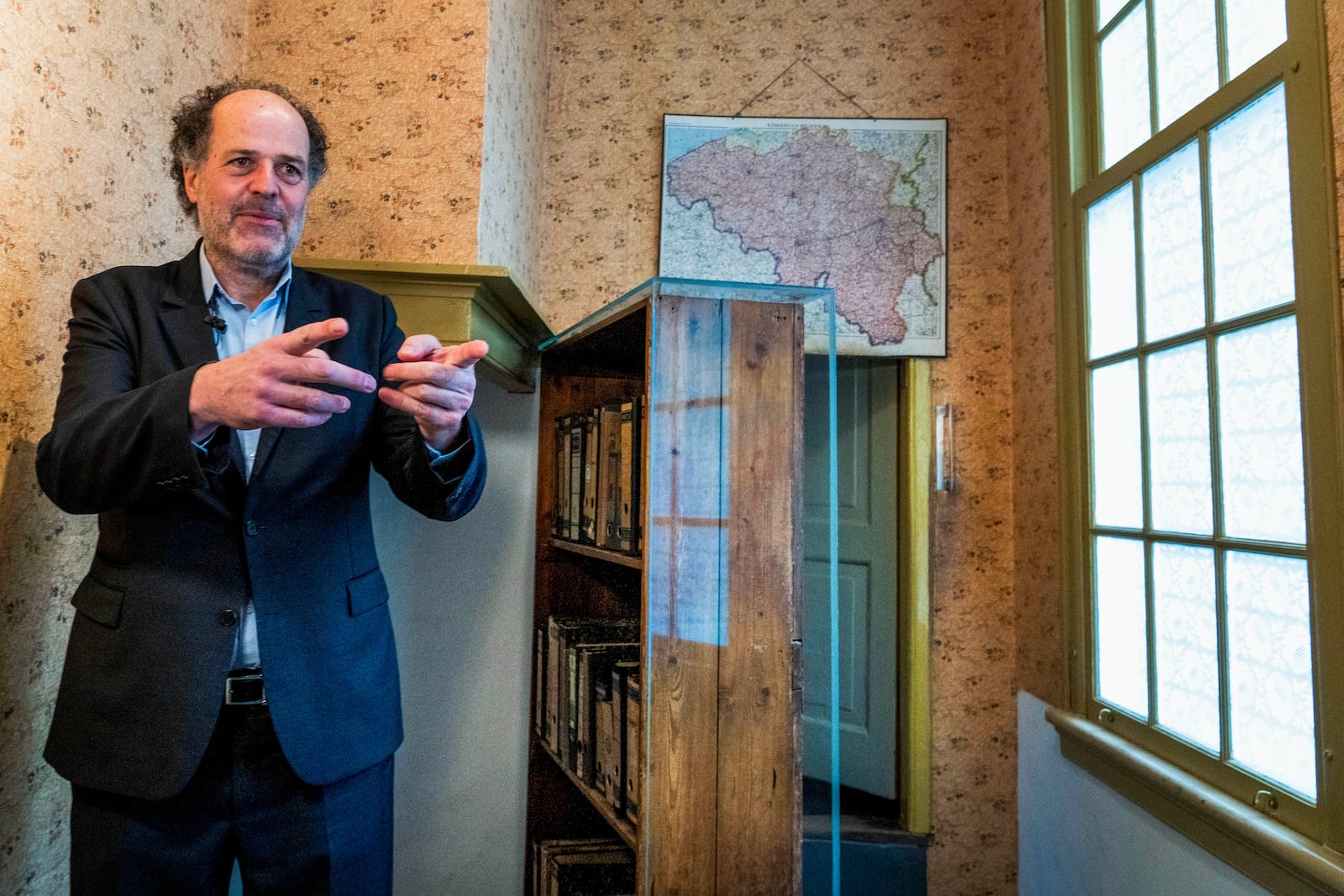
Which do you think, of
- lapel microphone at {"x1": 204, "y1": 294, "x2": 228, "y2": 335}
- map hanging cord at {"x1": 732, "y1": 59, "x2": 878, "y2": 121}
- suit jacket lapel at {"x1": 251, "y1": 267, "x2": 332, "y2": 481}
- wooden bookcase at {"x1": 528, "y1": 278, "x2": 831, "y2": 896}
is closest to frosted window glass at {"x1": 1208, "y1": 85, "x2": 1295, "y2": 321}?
wooden bookcase at {"x1": 528, "y1": 278, "x2": 831, "y2": 896}

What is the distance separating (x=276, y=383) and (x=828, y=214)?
196 cm

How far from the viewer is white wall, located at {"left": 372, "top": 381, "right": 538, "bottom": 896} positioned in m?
2.16

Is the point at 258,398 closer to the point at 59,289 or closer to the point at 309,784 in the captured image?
the point at 309,784

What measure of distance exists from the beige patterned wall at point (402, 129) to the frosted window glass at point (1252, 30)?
1612 millimetres

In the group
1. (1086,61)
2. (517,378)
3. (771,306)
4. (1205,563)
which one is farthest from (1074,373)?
(517,378)

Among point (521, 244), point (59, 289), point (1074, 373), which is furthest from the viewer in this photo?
point (521, 244)

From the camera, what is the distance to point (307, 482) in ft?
3.61

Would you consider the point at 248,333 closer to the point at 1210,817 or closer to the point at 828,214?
the point at 828,214

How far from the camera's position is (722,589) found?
1325 millimetres

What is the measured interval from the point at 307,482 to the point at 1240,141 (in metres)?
1.83

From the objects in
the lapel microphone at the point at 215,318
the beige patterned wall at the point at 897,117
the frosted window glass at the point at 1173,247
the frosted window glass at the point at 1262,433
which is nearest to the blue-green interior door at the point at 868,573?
the beige patterned wall at the point at 897,117

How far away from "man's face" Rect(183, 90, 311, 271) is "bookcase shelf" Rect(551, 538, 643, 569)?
2.65ft

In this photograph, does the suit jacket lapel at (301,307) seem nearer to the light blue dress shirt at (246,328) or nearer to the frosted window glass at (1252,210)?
the light blue dress shirt at (246,328)

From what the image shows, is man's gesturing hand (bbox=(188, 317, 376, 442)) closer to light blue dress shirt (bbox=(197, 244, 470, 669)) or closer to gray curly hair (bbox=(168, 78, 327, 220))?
light blue dress shirt (bbox=(197, 244, 470, 669))
